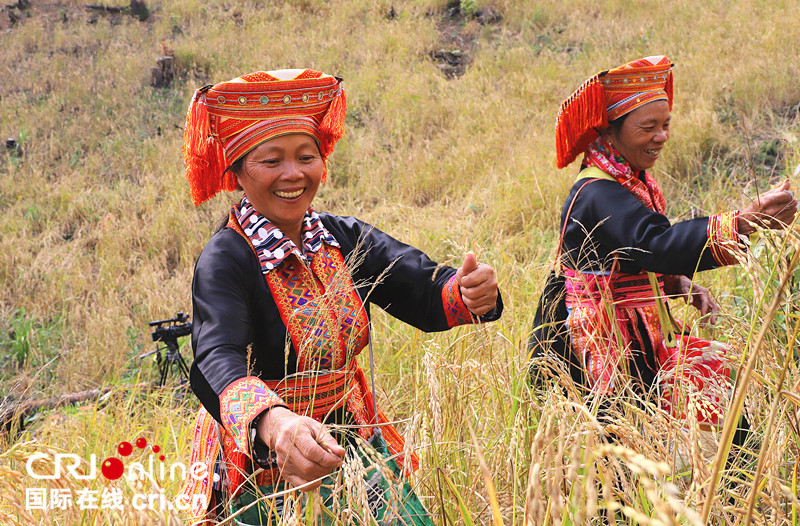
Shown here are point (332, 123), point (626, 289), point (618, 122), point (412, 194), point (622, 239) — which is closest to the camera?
point (332, 123)

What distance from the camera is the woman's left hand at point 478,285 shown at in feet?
5.53

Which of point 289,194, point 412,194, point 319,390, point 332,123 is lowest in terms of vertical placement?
point 412,194

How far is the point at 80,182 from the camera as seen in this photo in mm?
7457

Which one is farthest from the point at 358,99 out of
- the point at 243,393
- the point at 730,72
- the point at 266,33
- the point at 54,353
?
the point at 243,393

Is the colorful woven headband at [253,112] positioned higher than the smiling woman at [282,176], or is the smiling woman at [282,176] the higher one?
the colorful woven headband at [253,112]

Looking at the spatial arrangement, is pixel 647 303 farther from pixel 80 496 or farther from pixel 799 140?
pixel 799 140

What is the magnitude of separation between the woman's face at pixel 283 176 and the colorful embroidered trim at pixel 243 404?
1.88 ft

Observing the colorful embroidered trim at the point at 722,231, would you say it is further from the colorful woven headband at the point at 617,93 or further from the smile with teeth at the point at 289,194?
the smile with teeth at the point at 289,194

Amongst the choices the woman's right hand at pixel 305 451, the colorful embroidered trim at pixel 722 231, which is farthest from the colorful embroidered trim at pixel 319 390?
the colorful embroidered trim at pixel 722 231

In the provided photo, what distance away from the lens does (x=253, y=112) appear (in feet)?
5.90

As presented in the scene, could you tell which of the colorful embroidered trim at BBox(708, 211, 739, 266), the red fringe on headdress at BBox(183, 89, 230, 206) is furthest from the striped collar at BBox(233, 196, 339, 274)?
the colorful embroidered trim at BBox(708, 211, 739, 266)

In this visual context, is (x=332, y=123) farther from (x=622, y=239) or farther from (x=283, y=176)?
(x=622, y=239)

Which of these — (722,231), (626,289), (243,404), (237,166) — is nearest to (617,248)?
(626,289)

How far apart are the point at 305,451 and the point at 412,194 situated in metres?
5.26
